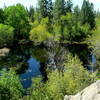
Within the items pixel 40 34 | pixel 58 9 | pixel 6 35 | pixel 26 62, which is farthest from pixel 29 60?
pixel 58 9

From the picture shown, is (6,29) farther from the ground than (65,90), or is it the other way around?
(6,29)

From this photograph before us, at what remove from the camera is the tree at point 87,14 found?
94.2 m

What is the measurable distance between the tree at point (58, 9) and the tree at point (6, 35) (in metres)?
20.0

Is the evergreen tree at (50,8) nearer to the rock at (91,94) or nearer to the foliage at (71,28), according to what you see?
the foliage at (71,28)

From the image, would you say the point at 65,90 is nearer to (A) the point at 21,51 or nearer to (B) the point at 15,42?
(A) the point at 21,51

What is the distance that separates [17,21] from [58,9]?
A: 1774 centimetres

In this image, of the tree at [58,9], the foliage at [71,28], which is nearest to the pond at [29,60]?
the foliage at [71,28]

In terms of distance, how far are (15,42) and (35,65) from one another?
30391mm

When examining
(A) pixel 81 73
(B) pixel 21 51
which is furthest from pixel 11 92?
(B) pixel 21 51

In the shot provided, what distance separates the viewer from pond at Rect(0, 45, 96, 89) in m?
54.0

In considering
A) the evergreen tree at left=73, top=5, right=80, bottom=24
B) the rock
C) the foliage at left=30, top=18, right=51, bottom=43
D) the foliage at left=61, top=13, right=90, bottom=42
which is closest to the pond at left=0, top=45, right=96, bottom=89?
the foliage at left=30, top=18, right=51, bottom=43

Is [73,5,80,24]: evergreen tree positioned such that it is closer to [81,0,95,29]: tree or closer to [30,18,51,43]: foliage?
[81,0,95,29]: tree

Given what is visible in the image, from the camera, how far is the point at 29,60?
230 ft

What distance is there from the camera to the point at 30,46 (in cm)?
8838
